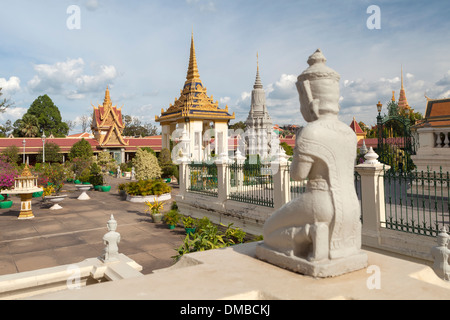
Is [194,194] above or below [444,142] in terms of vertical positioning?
below

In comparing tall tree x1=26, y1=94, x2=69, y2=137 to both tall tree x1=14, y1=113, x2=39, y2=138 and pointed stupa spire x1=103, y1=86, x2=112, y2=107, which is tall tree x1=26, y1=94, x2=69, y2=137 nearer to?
tall tree x1=14, y1=113, x2=39, y2=138

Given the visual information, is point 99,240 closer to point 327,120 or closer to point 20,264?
point 20,264

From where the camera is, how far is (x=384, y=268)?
13.1ft

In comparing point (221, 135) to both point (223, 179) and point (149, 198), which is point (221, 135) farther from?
point (223, 179)

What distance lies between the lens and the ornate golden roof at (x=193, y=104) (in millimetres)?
26297

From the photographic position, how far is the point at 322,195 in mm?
3844

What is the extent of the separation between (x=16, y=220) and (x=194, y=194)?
6.81 m

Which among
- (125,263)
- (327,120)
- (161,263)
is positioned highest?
(327,120)

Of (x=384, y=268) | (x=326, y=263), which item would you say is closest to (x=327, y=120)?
(x=326, y=263)

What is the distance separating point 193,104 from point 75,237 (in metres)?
18.0

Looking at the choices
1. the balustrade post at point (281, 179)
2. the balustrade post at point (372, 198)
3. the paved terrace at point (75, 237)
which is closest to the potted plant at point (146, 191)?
the paved terrace at point (75, 237)

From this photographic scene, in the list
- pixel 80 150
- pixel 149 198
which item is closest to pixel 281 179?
pixel 149 198
